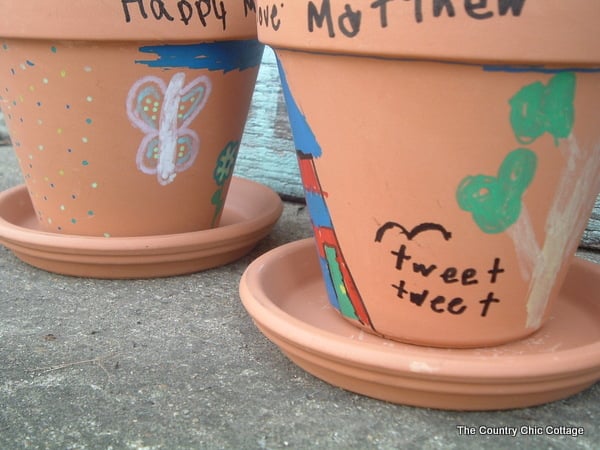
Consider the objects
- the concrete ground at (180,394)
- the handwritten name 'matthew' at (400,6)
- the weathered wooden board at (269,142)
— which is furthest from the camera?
the weathered wooden board at (269,142)

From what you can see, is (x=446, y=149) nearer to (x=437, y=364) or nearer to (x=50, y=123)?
(x=437, y=364)

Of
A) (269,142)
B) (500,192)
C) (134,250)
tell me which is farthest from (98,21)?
(269,142)

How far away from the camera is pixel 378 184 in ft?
2.67

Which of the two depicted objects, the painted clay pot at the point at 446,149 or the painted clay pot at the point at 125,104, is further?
the painted clay pot at the point at 125,104

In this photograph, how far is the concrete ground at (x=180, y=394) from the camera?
Result: 79cm

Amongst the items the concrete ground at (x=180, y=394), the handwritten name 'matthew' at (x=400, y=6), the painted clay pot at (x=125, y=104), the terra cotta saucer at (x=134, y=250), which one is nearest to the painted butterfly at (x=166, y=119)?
the painted clay pot at (x=125, y=104)

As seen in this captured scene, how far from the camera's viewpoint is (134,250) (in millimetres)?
1190

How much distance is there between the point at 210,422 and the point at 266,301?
174 mm

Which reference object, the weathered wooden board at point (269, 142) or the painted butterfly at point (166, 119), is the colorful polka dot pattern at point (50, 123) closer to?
the painted butterfly at point (166, 119)

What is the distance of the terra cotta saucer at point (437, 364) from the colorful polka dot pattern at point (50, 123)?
1.29 ft

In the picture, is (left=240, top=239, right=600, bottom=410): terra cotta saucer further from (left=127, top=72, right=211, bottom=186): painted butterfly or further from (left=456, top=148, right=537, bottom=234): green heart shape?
(left=127, top=72, right=211, bottom=186): painted butterfly

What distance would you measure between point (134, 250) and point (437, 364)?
2.02 feet

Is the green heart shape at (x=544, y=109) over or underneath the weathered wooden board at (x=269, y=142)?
over

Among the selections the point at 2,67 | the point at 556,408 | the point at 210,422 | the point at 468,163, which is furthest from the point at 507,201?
the point at 2,67
